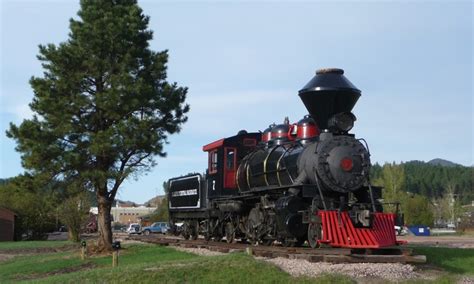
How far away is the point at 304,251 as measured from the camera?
1494 centimetres

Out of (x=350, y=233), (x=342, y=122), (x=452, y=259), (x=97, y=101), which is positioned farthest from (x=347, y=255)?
(x=97, y=101)

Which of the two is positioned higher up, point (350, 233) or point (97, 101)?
point (97, 101)

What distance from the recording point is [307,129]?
60.5 feet

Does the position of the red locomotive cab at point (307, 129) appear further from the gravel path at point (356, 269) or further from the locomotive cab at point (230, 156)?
the gravel path at point (356, 269)

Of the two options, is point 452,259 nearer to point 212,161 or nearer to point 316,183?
Result: point 316,183

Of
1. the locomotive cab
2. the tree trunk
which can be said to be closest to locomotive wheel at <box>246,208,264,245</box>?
the locomotive cab

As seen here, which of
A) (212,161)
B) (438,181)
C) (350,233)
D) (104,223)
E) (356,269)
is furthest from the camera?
(438,181)

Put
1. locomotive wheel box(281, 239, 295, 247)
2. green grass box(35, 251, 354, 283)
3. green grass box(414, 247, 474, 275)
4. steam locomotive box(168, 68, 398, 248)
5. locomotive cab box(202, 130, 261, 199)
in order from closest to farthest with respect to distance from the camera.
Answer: green grass box(35, 251, 354, 283), green grass box(414, 247, 474, 275), steam locomotive box(168, 68, 398, 248), locomotive wheel box(281, 239, 295, 247), locomotive cab box(202, 130, 261, 199)

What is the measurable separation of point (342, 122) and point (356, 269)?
5.49m

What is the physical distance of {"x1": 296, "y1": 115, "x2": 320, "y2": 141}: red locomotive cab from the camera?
1831 cm

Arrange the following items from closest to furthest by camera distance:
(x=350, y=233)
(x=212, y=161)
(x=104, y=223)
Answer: (x=350, y=233), (x=212, y=161), (x=104, y=223)

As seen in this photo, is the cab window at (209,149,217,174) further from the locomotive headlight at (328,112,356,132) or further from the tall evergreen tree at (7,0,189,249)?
the locomotive headlight at (328,112,356,132)

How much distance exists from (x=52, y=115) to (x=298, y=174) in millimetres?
12041

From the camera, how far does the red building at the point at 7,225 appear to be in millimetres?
53438
